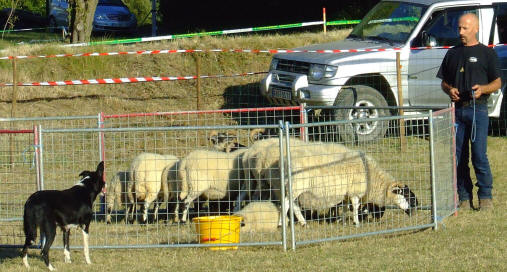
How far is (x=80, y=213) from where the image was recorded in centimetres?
794

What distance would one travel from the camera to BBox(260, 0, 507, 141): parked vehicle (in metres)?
14.6

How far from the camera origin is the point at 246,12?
34.0m

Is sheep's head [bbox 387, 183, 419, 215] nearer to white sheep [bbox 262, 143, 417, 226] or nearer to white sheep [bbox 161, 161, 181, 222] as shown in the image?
white sheep [bbox 262, 143, 417, 226]

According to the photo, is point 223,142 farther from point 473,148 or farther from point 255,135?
point 473,148

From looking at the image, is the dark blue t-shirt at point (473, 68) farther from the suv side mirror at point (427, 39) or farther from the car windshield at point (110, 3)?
the car windshield at point (110, 3)

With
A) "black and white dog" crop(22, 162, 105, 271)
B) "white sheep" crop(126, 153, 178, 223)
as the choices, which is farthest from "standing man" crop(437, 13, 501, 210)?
"black and white dog" crop(22, 162, 105, 271)

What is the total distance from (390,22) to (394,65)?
3.62 feet

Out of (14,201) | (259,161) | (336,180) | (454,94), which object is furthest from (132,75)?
(454,94)

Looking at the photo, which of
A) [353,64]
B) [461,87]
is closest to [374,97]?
[353,64]

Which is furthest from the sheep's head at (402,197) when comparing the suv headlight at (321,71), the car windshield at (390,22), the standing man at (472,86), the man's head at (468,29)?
the car windshield at (390,22)

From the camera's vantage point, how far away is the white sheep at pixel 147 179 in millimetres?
10156

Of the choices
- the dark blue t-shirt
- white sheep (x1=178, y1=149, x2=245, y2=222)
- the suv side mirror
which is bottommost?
white sheep (x1=178, y1=149, x2=245, y2=222)

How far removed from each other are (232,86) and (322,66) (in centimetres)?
476

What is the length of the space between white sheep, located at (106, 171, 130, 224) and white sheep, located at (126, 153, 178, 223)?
0.52ft
